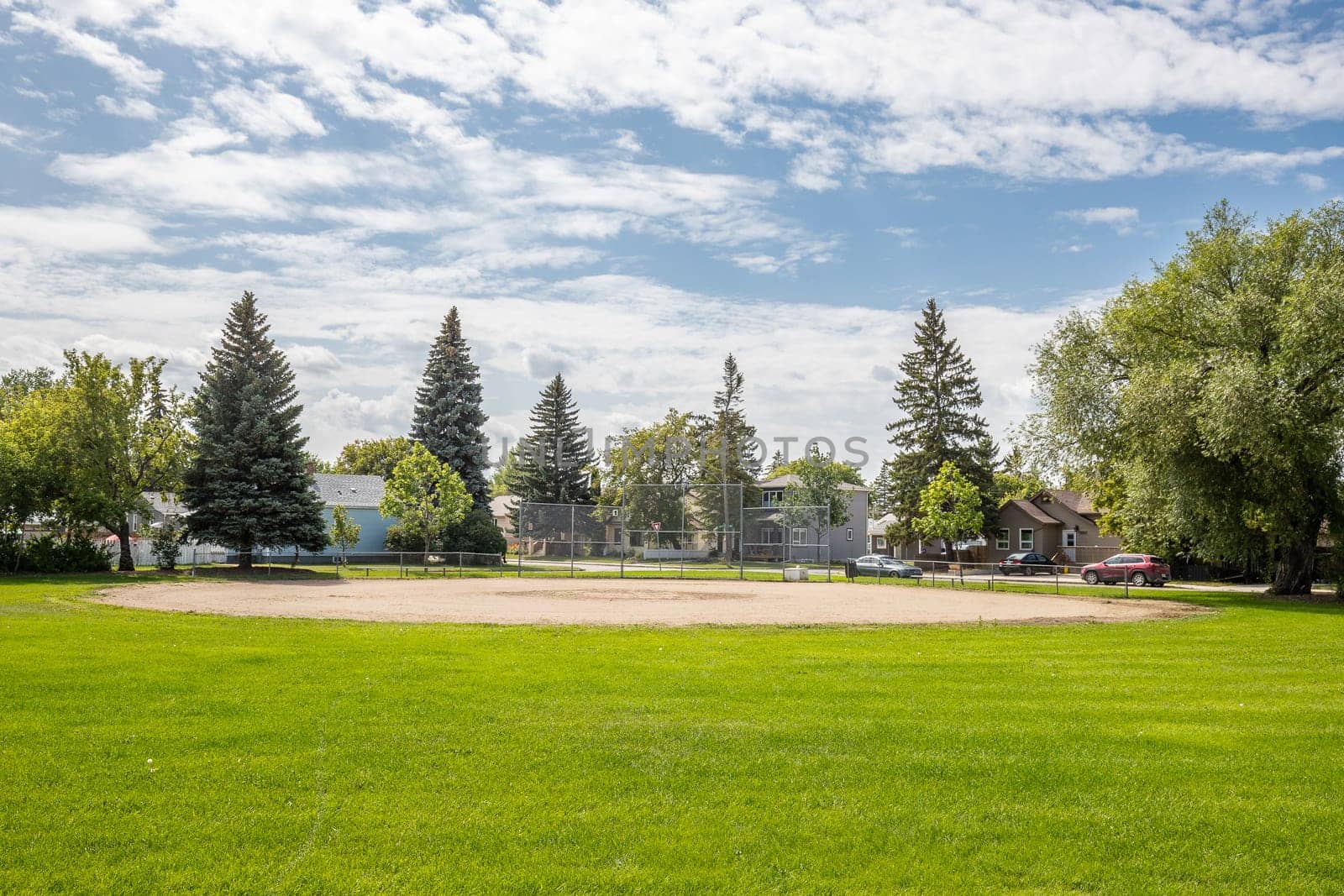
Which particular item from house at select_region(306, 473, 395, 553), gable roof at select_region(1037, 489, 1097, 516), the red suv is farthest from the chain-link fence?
gable roof at select_region(1037, 489, 1097, 516)

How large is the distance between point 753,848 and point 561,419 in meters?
68.0

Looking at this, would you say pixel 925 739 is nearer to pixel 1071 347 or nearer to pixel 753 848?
pixel 753 848

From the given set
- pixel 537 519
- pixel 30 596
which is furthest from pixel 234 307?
pixel 30 596

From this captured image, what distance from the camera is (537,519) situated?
4950cm

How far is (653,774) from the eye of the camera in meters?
7.20

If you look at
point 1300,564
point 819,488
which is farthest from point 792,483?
point 1300,564

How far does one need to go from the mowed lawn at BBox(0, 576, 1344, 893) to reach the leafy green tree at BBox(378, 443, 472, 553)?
1368 inches

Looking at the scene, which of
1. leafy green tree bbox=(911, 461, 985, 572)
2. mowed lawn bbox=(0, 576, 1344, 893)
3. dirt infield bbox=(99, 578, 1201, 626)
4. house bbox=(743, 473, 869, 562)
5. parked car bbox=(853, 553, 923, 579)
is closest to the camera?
mowed lawn bbox=(0, 576, 1344, 893)

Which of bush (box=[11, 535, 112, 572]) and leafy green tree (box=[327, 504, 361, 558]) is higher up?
leafy green tree (box=[327, 504, 361, 558])

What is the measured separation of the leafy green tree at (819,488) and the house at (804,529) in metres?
0.82

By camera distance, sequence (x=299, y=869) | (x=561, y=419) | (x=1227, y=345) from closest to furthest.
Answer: (x=299, y=869) → (x=1227, y=345) → (x=561, y=419)

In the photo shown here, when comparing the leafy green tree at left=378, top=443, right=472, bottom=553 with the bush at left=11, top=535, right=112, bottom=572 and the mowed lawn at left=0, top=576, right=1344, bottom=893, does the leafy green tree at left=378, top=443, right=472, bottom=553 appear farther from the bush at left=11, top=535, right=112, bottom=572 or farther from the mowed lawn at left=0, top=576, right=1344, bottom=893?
the mowed lawn at left=0, top=576, right=1344, bottom=893

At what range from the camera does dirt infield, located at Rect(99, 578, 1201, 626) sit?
21875 millimetres

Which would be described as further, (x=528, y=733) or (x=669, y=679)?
(x=669, y=679)
